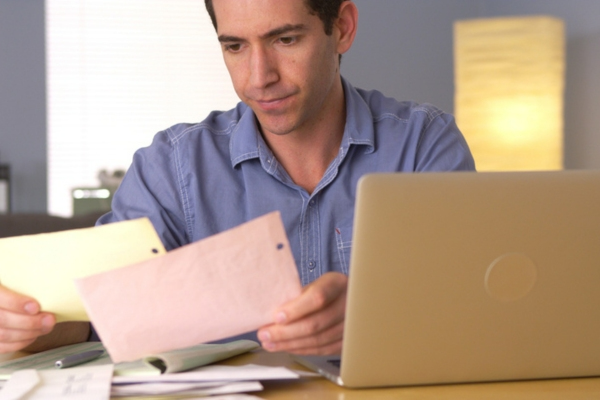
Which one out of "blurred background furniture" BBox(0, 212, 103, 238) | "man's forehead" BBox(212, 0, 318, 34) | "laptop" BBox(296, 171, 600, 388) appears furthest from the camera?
"blurred background furniture" BBox(0, 212, 103, 238)

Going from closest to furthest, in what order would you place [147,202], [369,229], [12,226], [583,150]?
[369,229]
[147,202]
[12,226]
[583,150]

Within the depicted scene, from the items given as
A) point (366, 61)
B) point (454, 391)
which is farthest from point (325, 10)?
point (366, 61)

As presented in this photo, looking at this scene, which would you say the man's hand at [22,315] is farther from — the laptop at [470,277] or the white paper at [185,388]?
the laptop at [470,277]

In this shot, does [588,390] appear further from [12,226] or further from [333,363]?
[12,226]

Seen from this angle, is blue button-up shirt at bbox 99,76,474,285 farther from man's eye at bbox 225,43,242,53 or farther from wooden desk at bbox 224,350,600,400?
wooden desk at bbox 224,350,600,400

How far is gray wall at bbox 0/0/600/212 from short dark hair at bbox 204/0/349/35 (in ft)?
10.8

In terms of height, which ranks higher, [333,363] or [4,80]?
[4,80]

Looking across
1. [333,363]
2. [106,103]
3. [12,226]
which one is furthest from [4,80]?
[333,363]

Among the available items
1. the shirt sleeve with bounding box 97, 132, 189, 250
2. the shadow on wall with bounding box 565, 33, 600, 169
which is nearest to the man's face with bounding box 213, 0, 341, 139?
the shirt sleeve with bounding box 97, 132, 189, 250

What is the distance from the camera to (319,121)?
1602 mm

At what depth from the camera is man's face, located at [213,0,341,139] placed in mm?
1395

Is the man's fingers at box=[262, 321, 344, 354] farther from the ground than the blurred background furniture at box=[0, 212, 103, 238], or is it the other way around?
the man's fingers at box=[262, 321, 344, 354]

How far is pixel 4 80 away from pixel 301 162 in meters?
4.23

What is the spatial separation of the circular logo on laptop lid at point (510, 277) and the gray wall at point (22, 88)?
193 inches
